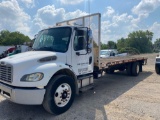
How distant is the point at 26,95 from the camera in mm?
4262

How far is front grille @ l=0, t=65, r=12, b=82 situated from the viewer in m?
4.43

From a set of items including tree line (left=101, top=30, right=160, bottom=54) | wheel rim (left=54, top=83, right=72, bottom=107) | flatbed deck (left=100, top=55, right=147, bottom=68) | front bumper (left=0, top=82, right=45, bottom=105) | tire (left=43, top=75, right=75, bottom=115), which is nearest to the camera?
front bumper (left=0, top=82, right=45, bottom=105)

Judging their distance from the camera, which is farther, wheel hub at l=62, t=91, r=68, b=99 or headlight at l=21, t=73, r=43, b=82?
wheel hub at l=62, t=91, r=68, b=99

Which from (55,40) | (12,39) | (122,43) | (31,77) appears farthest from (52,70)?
(122,43)

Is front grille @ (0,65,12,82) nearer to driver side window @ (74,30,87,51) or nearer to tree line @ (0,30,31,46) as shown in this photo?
driver side window @ (74,30,87,51)

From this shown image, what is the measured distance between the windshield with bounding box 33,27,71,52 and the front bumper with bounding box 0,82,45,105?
1.47 metres

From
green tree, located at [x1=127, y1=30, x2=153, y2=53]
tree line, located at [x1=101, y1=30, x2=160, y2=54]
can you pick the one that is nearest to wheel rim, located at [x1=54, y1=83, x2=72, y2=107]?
tree line, located at [x1=101, y1=30, x2=160, y2=54]

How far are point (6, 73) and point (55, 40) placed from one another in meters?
1.72

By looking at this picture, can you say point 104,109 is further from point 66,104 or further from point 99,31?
point 99,31

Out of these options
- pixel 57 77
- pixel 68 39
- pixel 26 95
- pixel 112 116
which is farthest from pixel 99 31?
pixel 26 95

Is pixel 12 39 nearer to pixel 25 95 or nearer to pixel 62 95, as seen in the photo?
pixel 62 95

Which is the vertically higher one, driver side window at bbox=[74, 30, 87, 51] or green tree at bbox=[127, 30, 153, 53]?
green tree at bbox=[127, 30, 153, 53]

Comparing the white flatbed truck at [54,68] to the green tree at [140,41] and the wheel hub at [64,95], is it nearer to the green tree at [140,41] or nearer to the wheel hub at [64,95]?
the wheel hub at [64,95]

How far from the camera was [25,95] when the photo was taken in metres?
4.26
